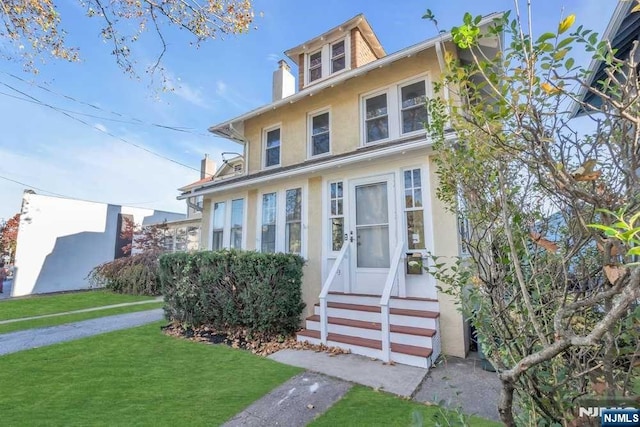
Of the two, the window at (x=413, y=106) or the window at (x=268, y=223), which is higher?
the window at (x=413, y=106)

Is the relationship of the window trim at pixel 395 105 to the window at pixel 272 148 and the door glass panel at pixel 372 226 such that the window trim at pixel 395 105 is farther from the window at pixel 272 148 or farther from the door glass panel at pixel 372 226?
the window at pixel 272 148

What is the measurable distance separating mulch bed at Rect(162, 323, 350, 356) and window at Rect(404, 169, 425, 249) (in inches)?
96.2

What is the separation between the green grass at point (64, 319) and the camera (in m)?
7.25

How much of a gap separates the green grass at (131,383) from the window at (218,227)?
12.2 ft

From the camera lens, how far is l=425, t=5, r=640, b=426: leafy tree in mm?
1287

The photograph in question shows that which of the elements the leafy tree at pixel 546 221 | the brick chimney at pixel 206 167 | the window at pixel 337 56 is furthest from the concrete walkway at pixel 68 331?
the brick chimney at pixel 206 167

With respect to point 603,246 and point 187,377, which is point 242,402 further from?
point 603,246

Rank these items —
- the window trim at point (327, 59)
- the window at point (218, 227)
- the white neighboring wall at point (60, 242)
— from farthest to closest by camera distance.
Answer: the white neighboring wall at point (60, 242) → the window at point (218, 227) → the window trim at point (327, 59)

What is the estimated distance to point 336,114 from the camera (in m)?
7.91

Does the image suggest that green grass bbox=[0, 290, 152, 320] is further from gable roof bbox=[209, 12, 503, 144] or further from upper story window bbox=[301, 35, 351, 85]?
upper story window bbox=[301, 35, 351, 85]

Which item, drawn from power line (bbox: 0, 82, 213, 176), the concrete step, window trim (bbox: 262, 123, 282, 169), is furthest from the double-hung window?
power line (bbox: 0, 82, 213, 176)

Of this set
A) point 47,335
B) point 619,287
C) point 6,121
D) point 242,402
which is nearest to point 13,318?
point 47,335

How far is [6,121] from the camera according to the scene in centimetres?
1028

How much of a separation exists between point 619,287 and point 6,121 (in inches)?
594
